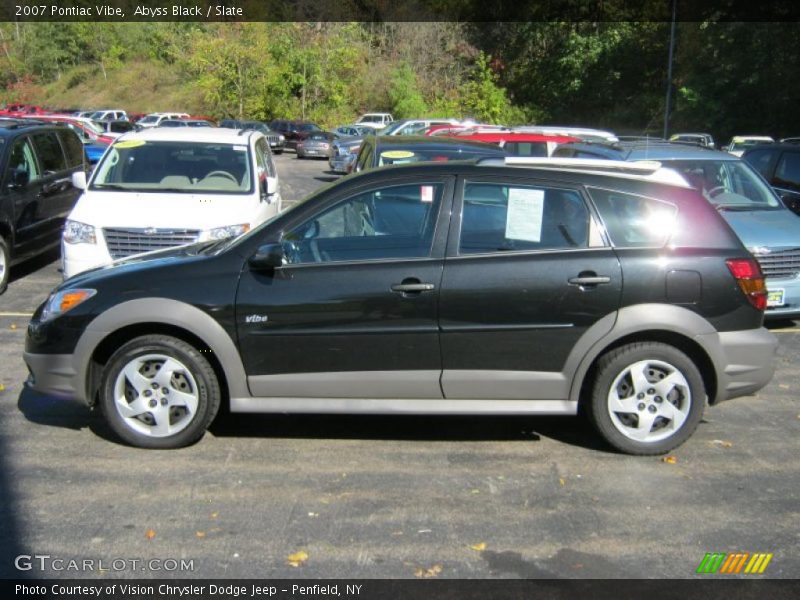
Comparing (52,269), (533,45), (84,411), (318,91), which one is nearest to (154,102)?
(318,91)

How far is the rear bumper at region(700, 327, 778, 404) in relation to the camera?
5.25 m

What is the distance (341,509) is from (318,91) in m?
49.2

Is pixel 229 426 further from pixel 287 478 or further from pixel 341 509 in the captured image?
pixel 341 509

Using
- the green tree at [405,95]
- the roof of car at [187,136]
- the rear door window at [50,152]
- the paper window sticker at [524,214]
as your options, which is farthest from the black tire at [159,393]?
the green tree at [405,95]

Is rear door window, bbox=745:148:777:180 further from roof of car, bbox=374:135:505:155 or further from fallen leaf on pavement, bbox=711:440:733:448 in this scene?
fallen leaf on pavement, bbox=711:440:733:448

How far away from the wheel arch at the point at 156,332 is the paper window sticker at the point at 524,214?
1.88 meters

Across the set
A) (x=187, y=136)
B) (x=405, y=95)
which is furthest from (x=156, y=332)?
(x=405, y=95)

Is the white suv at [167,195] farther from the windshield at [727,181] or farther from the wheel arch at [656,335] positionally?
the windshield at [727,181]

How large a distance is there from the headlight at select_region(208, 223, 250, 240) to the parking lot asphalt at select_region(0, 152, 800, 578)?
8.25 feet

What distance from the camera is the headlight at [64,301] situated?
5.28 m

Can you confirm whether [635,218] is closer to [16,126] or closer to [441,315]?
[441,315]

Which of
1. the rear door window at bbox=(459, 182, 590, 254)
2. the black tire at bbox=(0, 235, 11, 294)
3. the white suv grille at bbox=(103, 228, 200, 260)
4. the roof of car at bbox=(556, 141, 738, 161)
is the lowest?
the black tire at bbox=(0, 235, 11, 294)

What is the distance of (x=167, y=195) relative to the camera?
8602 millimetres

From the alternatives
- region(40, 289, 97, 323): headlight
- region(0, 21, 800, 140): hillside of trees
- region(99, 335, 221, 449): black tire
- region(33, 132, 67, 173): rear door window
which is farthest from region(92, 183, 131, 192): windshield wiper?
region(0, 21, 800, 140): hillside of trees
